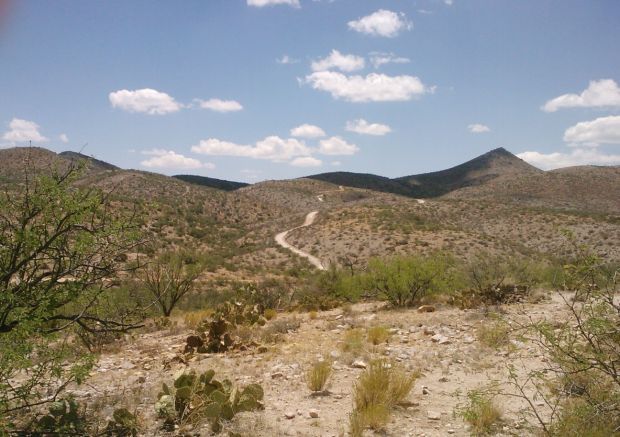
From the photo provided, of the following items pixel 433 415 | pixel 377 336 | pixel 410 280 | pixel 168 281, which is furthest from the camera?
pixel 168 281

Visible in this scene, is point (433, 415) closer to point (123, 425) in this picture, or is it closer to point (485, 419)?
point (485, 419)

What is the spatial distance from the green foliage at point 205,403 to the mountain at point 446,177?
109 m

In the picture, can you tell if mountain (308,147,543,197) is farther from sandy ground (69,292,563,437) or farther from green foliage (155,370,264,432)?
green foliage (155,370,264,432)

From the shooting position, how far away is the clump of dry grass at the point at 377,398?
5.81m

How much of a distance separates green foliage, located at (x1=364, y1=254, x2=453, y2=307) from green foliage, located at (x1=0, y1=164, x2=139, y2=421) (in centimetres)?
1042

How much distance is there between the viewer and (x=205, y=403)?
21.0 feet

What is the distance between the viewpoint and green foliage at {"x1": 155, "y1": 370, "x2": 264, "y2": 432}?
6141 mm

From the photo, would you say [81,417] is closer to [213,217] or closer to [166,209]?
[166,209]

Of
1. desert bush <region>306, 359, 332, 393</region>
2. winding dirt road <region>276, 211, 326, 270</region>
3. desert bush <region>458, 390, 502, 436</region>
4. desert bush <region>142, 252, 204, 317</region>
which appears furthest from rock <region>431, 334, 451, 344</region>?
winding dirt road <region>276, 211, 326, 270</region>

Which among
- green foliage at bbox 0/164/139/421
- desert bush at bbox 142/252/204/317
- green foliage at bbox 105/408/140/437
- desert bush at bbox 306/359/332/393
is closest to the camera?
green foliage at bbox 0/164/139/421

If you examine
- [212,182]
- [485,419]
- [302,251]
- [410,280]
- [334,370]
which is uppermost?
[212,182]

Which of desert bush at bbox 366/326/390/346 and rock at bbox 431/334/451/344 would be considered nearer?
rock at bbox 431/334/451/344

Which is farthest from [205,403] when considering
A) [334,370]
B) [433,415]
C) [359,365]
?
[359,365]

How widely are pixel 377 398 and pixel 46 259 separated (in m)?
4.51
